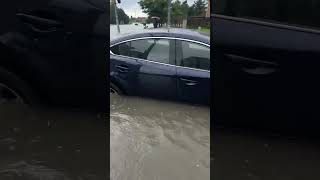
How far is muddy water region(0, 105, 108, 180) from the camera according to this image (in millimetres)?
3252

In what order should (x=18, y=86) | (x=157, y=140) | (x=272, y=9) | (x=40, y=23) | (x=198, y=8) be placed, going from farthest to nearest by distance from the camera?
(x=157, y=140), (x=198, y=8), (x=18, y=86), (x=40, y=23), (x=272, y=9)

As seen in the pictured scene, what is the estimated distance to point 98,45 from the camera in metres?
3.35

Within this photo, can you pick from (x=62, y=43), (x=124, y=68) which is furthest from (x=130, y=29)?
(x=62, y=43)

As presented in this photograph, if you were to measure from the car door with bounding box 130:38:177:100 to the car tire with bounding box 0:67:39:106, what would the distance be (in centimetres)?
204

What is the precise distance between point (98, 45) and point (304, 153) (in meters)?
1.82

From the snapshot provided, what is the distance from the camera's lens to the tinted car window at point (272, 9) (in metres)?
2.68

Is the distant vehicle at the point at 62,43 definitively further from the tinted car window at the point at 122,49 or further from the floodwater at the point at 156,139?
the tinted car window at the point at 122,49

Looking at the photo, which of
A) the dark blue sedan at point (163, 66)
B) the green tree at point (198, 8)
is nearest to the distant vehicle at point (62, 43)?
the green tree at point (198, 8)

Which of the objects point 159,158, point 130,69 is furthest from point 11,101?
point 130,69

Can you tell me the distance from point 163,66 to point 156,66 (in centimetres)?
9

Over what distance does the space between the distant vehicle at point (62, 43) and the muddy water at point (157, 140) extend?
639 mm

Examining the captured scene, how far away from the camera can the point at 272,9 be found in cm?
269

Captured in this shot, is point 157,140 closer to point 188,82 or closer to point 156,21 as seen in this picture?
point 188,82

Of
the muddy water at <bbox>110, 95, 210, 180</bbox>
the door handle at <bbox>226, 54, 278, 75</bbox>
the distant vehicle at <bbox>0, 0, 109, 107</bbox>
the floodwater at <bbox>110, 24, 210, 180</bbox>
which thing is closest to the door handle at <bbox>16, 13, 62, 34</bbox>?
the distant vehicle at <bbox>0, 0, 109, 107</bbox>
